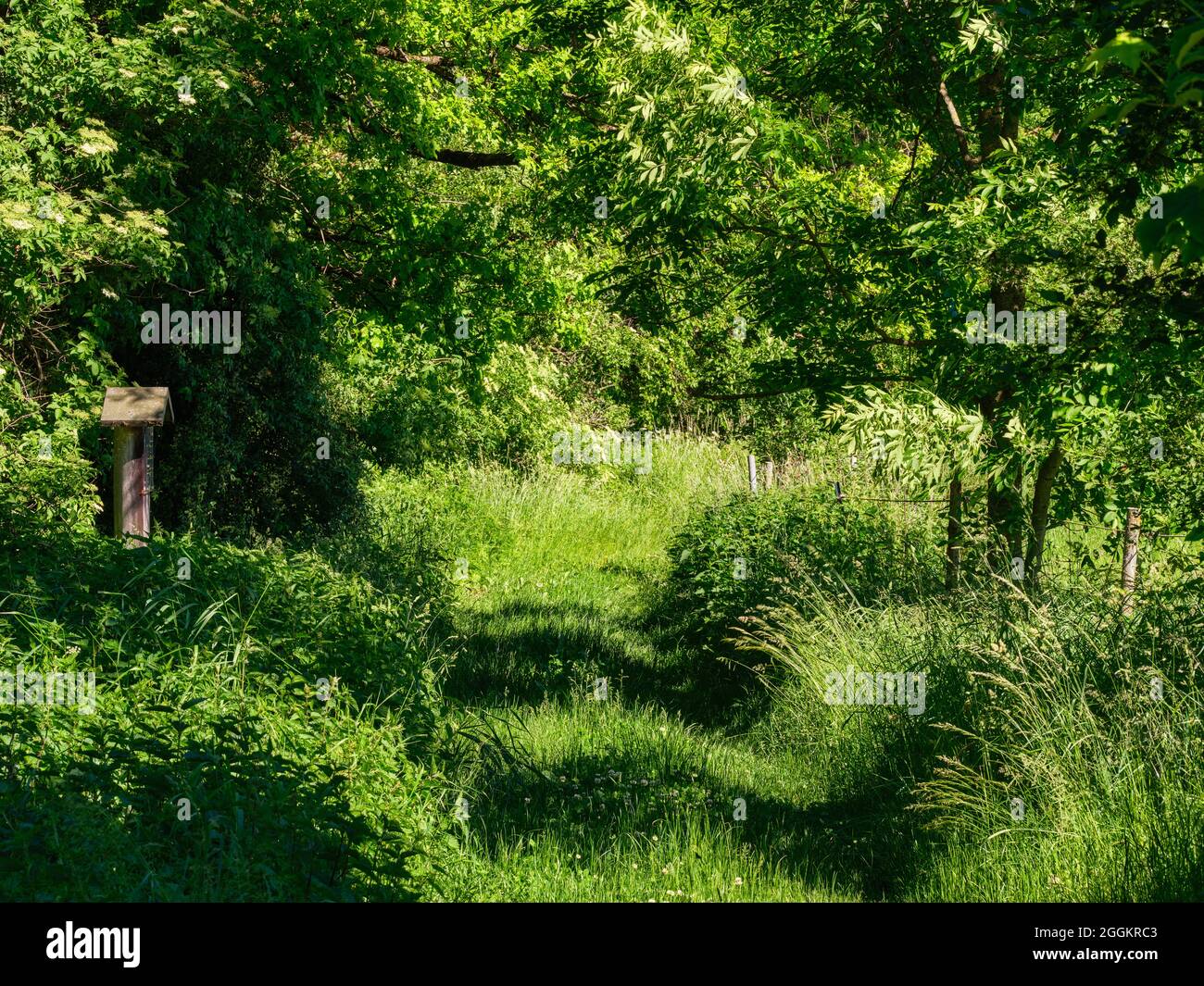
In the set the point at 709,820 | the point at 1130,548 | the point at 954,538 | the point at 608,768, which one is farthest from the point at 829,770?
the point at 1130,548

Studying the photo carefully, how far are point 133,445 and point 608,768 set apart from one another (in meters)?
4.32

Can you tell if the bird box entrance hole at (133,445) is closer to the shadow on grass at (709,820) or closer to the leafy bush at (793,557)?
the shadow on grass at (709,820)

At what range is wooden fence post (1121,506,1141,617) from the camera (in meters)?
7.41

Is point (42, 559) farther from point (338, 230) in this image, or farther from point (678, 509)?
point (678, 509)

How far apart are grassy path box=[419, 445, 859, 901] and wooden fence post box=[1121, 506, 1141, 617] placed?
2.28 m

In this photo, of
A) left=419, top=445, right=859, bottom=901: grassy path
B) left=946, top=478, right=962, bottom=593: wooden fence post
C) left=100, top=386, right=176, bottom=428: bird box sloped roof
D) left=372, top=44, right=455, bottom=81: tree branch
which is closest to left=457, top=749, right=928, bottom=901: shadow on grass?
left=419, top=445, right=859, bottom=901: grassy path

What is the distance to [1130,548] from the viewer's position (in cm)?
815

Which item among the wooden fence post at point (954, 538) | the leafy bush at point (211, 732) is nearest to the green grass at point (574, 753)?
the leafy bush at point (211, 732)

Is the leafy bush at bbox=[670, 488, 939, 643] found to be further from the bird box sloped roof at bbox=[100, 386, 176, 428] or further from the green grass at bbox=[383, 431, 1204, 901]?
the bird box sloped roof at bbox=[100, 386, 176, 428]

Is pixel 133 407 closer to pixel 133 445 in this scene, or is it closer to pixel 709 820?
pixel 133 445

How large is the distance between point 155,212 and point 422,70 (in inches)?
169

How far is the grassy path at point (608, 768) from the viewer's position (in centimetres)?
562

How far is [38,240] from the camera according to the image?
890 cm

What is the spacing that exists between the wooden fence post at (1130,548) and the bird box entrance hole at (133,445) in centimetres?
677
